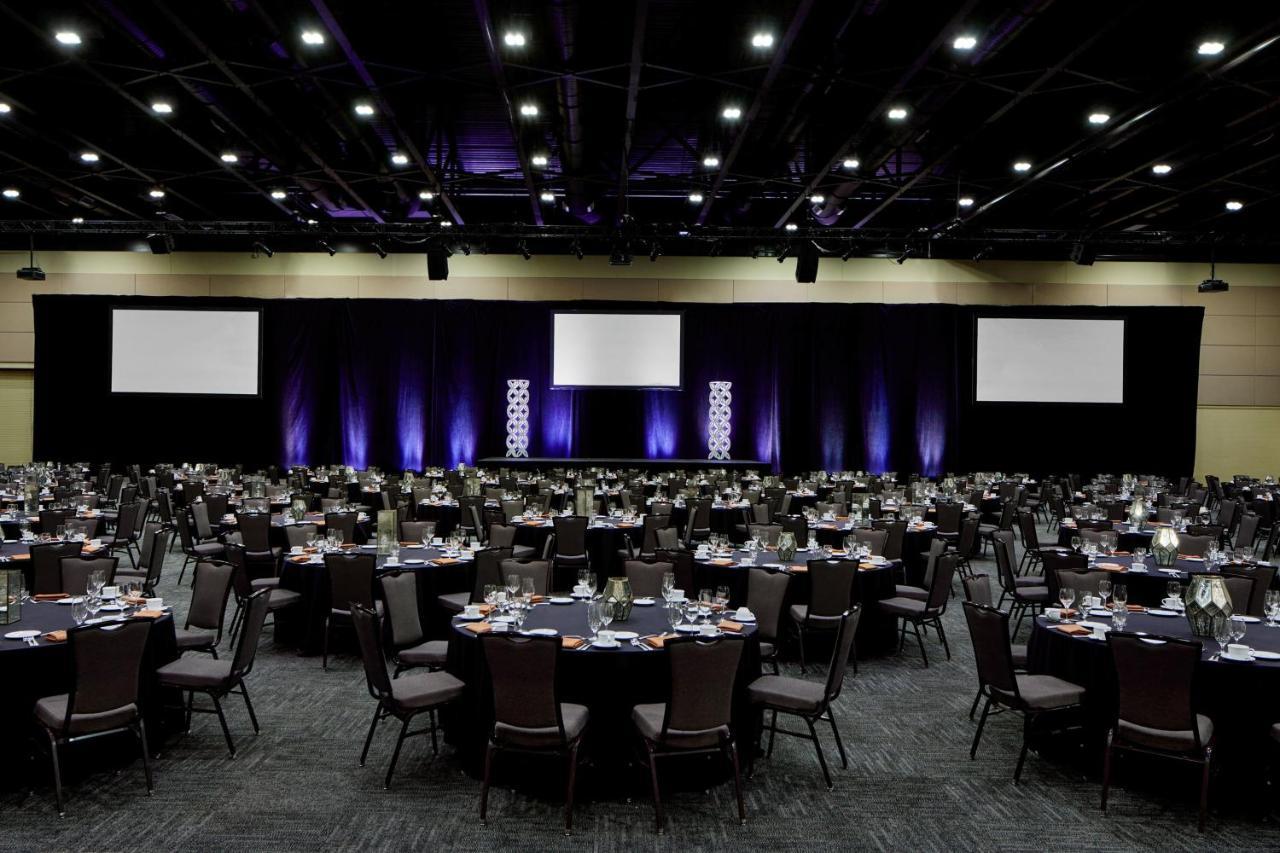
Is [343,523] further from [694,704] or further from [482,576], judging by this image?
[694,704]

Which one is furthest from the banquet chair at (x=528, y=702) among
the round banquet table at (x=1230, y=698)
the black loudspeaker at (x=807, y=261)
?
the black loudspeaker at (x=807, y=261)

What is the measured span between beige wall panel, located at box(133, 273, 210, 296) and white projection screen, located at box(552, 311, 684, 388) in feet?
25.8

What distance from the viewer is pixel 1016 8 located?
8.12 m

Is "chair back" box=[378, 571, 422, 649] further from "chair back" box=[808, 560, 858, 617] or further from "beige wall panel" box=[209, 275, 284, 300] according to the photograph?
"beige wall panel" box=[209, 275, 284, 300]

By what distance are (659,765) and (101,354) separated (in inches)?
746

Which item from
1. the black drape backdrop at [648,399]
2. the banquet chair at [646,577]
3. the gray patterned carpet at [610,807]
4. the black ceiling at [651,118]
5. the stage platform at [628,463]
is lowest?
the gray patterned carpet at [610,807]

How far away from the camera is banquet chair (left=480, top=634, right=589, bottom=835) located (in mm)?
4078

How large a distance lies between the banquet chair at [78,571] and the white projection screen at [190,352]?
13.8 m

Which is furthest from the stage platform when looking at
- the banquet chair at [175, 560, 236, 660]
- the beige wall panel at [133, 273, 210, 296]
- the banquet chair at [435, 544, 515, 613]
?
the banquet chair at [175, 560, 236, 660]

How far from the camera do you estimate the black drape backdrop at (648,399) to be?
19375 mm

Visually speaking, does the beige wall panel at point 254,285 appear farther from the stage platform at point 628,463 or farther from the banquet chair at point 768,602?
the banquet chair at point 768,602

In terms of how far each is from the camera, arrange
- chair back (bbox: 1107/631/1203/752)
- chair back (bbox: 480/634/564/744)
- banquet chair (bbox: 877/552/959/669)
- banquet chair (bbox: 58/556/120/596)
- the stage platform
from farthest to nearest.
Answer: the stage platform, banquet chair (bbox: 877/552/959/669), banquet chair (bbox: 58/556/120/596), chair back (bbox: 1107/631/1203/752), chair back (bbox: 480/634/564/744)

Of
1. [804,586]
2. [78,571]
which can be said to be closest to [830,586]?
[804,586]

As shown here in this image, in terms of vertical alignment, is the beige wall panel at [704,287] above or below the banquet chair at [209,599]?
above
